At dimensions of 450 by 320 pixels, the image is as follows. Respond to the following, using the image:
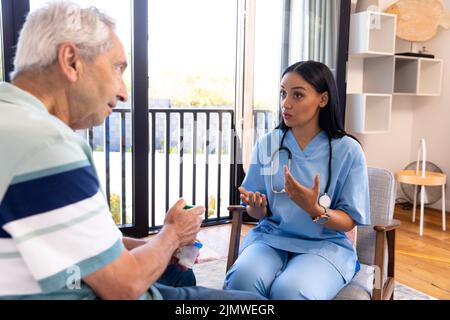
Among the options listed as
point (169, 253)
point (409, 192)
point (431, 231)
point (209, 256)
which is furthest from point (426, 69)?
point (169, 253)

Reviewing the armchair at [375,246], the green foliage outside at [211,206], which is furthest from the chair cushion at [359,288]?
the green foliage outside at [211,206]

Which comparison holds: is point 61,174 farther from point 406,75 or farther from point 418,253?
point 406,75

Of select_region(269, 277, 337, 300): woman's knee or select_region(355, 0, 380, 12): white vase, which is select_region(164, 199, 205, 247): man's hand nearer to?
select_region(269, 277, 337, 300): woman's knee

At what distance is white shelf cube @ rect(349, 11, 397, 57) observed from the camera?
2.53 m

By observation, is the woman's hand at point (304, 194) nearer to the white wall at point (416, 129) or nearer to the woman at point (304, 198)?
the woman at point (304, 198)

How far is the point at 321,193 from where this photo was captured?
1081 millimetres

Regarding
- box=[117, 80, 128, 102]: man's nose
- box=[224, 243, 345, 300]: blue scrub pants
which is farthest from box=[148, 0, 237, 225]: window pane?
box=[117, 80, 128, 102]: man's nose

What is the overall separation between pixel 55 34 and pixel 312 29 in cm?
221

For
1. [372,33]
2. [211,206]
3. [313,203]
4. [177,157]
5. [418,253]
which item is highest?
[372,33]

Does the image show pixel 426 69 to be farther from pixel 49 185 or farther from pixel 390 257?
pixel 49 185

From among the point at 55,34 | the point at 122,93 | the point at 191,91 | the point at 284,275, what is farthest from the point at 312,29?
the point at 55,34

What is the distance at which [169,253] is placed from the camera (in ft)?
2.14

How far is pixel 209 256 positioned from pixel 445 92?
2097 mm

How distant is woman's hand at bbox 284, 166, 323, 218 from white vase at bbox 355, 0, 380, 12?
201 cm
